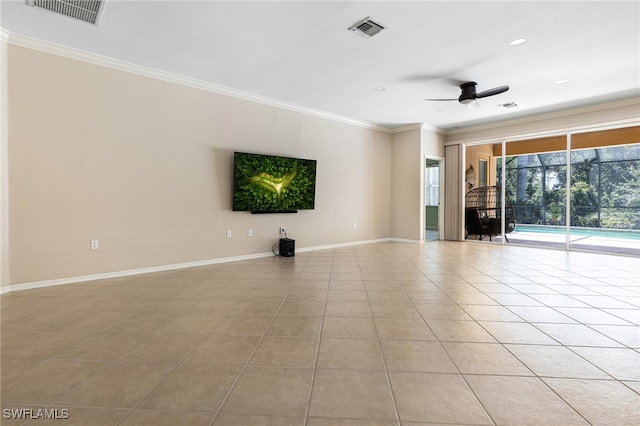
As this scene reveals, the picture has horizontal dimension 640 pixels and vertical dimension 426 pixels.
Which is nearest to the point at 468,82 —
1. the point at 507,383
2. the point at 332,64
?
the point at 332,64

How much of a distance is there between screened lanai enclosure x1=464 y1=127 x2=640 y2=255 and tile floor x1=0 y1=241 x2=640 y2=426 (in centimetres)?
321

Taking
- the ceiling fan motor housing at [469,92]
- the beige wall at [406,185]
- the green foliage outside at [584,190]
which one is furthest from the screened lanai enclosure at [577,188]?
the ceiling fan motor housing at [469,92]

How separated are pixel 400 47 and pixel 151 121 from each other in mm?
3573

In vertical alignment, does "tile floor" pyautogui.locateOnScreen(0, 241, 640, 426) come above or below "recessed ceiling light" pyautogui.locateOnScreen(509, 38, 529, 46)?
below

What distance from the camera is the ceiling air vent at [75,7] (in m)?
2.89

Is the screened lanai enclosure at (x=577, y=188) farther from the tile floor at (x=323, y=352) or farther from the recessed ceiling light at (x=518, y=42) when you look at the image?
the recessed ceiling light at (x=518, y=42)

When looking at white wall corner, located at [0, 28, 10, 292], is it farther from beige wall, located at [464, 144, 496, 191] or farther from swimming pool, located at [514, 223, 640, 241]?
swimming pool, located at [514, 223, 640, 241]

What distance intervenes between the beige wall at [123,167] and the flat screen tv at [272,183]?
0.20 m

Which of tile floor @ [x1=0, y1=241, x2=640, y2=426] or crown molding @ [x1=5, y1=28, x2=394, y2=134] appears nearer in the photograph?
tile floor @ [x1=0, y1=241, x2=640, y2=426]

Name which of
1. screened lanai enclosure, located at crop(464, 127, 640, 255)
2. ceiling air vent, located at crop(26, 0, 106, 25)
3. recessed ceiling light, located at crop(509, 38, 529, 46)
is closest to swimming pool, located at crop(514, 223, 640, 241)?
screened lanai enclosure, located at crop(464, 127, 640, 255)

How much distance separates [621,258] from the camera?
5598 millimetres

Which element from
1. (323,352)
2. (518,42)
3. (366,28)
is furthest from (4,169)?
(518,42)

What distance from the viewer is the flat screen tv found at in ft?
16.9

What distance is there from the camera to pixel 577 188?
6461 mm
